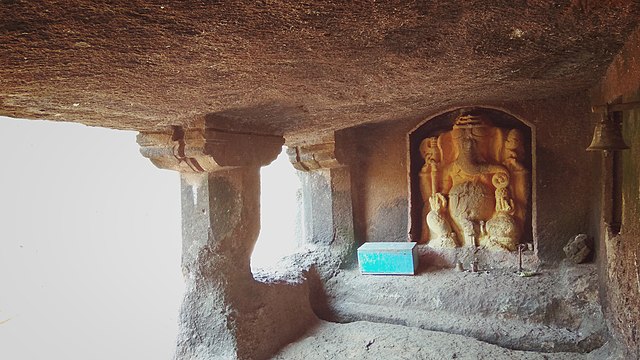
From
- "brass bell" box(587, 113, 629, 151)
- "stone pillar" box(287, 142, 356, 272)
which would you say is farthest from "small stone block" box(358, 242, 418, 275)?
"brass bell" box(587, 113, 629, 151)

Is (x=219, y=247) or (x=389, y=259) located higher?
(x=219, y=247)

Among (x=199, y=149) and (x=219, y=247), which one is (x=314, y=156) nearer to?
(x=219, y=247)

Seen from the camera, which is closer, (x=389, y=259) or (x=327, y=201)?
(x=389, y=259)

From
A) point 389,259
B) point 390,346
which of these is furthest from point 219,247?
point 389,259

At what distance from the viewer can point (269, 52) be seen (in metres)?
1.95

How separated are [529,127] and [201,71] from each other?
12.1 ft

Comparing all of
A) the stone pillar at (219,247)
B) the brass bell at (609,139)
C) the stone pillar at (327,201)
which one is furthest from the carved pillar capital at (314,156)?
the brass bell at (609,139)

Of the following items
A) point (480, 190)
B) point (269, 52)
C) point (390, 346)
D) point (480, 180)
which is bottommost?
point (390, 346)

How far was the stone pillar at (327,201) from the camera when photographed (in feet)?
17.0

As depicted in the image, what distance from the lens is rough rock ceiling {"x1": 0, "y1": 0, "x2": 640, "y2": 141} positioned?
1.46 meters

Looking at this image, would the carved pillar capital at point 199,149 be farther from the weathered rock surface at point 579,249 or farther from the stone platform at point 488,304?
the weathered rock surface at point 579,249

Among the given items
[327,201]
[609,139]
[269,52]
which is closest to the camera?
[269,52]

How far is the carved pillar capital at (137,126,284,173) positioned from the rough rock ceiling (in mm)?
135

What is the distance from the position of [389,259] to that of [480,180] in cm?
126
